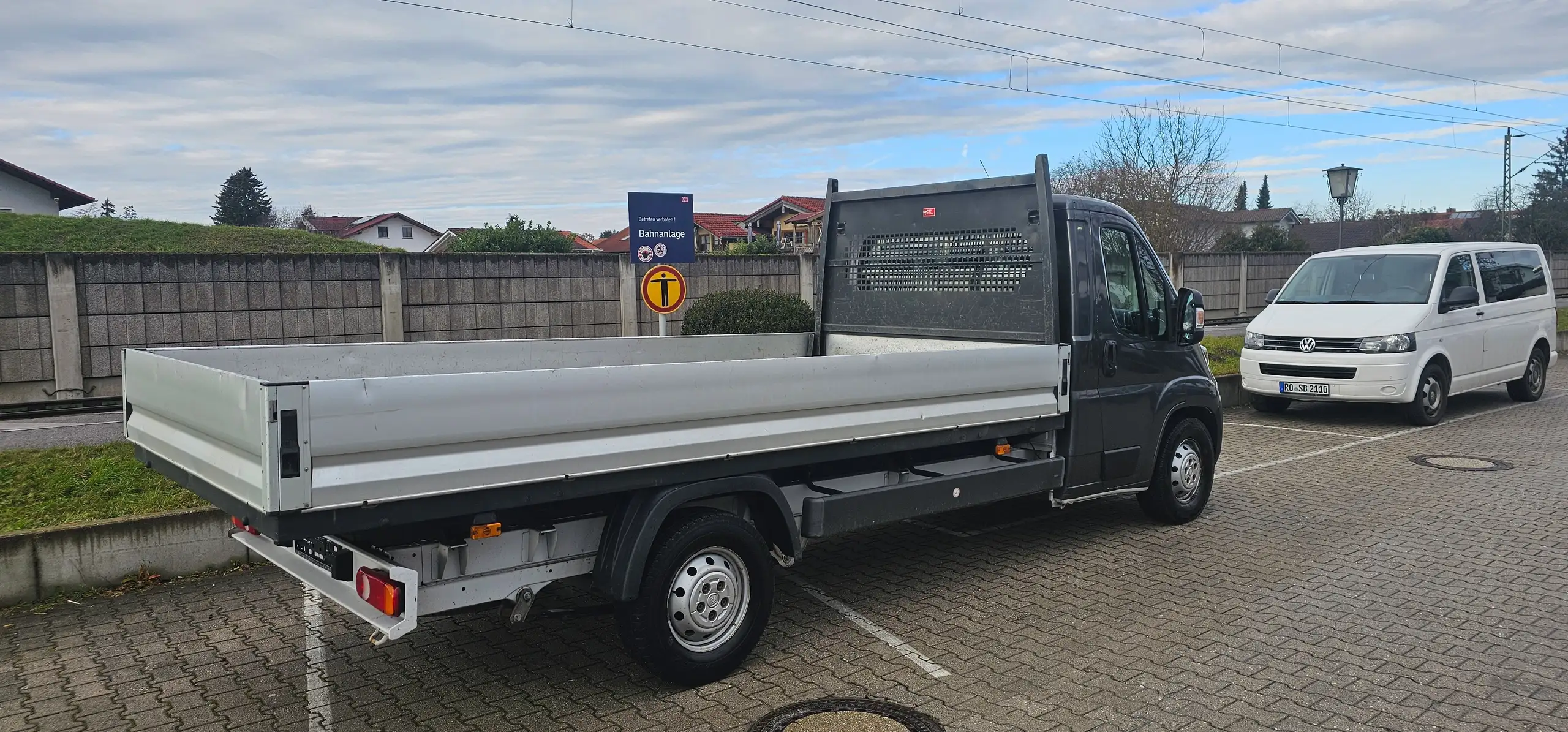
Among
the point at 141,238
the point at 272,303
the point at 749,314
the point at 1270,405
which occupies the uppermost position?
the point at 141,238

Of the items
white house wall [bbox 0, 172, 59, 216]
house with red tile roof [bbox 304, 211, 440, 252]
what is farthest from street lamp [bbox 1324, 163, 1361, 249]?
house with red tile roof [bbox 304, 211, 440, 252]

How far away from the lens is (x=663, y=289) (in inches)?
455

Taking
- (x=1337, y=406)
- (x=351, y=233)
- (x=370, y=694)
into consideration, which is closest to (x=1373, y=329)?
(x=1337, y=406)

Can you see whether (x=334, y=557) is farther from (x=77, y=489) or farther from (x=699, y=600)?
A: (x=77, y=489)

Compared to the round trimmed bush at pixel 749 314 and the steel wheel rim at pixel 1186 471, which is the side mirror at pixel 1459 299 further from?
the round trimmed bush at pixel 749 314

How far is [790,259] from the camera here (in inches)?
722

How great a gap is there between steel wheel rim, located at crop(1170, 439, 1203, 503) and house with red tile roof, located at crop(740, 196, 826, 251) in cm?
4659

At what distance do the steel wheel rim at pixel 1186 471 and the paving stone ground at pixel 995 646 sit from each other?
10.0 inches

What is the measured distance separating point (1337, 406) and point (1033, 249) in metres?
9.55

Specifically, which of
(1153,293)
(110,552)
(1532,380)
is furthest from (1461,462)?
(110,552)

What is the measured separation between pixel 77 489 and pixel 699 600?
4.71 m

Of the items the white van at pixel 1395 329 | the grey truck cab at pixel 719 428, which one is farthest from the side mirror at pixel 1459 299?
the grey truck cab at pixel 719 428

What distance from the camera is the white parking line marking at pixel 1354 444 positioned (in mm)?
9852

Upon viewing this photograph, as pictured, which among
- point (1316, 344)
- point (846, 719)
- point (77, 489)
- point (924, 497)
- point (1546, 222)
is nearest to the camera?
point (846, 719)
